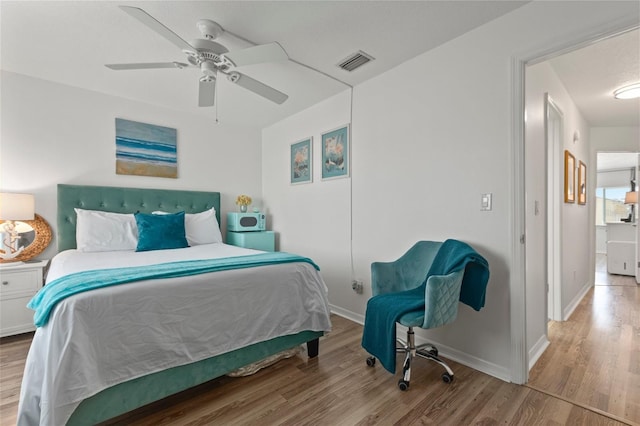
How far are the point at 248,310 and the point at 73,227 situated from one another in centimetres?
245

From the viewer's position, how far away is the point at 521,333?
6.40 feet

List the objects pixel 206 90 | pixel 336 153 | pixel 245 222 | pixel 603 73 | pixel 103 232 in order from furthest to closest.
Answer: pixel 245 222, pixel 336 153, pixel 103 232, pixel 603 73, pixel 206 90

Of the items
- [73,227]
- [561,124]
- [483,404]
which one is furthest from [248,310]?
[561,124]

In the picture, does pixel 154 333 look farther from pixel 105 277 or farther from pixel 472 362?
pixel 472 362

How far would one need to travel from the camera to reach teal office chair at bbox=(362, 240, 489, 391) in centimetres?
183

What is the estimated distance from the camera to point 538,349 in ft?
7.76

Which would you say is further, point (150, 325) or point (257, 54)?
point (257, 54)

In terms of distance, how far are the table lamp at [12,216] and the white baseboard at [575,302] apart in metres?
5.31

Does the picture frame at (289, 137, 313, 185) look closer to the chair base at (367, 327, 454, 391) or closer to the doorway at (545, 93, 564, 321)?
the chair base at (367, 327, 454, 391)

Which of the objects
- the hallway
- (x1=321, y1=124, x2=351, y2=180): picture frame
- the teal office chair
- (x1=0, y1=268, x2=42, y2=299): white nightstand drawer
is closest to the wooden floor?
the hallway

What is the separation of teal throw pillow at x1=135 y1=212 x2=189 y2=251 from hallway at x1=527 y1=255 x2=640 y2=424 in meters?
3.24

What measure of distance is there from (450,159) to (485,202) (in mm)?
434

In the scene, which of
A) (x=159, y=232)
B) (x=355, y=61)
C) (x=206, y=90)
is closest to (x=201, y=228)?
(x=159, y=232)

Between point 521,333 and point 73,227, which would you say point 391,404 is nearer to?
point 521,333
